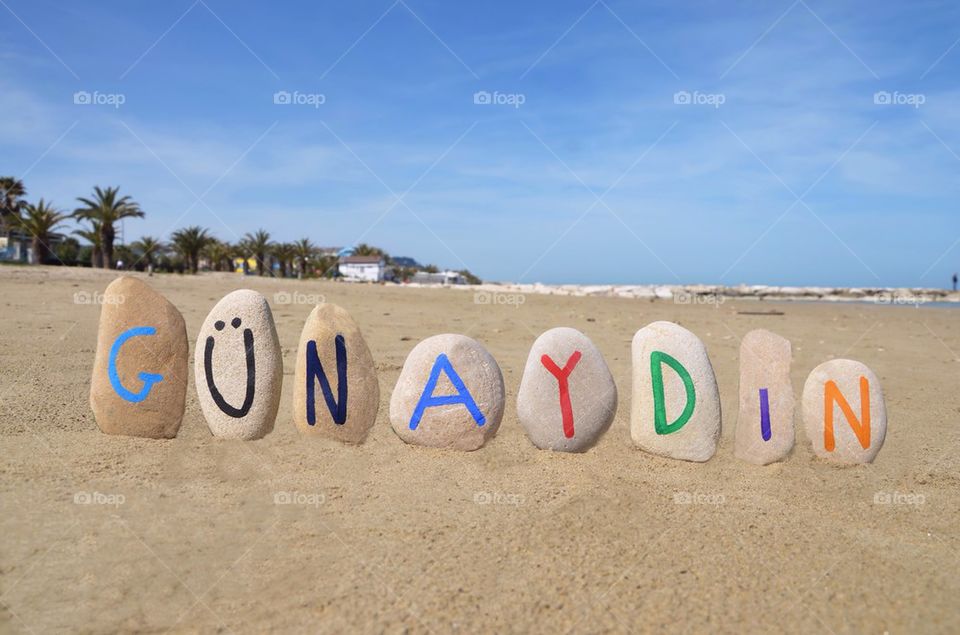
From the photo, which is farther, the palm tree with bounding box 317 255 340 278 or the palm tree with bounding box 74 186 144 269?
the palm tree with bounding box 317 255 340 278

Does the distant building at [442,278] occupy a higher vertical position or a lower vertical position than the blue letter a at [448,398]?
higher

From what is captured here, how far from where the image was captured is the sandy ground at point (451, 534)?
3428 millimetres

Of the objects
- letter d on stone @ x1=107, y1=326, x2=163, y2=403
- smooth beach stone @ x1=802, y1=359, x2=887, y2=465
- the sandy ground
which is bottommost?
the sandy ground

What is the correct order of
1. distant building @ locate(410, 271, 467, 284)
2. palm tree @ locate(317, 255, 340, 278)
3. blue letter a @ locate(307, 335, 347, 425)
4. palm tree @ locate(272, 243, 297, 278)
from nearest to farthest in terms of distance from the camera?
blue letter a @ locate(307, 335, 347, 425), palm tree @ locate(272, 243, 297, 278), palm tree @ locate(317, 255, 340, 278), distant building @ locate(410, 271, 467, 284)

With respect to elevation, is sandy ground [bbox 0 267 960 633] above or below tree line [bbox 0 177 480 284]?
below

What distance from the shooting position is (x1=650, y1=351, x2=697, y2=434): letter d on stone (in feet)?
18.8

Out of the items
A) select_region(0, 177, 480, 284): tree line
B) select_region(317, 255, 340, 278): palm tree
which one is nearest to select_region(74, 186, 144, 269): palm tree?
select_region(0, 177, 480, 284): tree line

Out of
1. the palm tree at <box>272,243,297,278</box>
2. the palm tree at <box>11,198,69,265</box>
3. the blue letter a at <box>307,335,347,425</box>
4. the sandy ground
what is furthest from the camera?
the palm tree at <box>272,243,297,278</box>

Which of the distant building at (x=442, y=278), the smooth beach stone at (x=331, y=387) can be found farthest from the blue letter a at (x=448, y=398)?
the distant building at (x=442, y=278)

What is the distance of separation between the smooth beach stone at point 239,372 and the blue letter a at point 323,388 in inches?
12.8

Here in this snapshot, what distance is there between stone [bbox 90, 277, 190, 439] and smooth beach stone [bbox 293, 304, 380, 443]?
3.53ft

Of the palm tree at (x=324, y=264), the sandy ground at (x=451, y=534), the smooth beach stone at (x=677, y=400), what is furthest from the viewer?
the palm tree at (x=324, y=264)

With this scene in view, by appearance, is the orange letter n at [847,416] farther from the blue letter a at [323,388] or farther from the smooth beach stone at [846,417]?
the blue letter a at [323,388]

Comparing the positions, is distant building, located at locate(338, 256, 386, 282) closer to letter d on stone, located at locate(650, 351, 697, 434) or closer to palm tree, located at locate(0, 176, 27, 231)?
palm tree, located at locate(0, 176, 27, 231)
